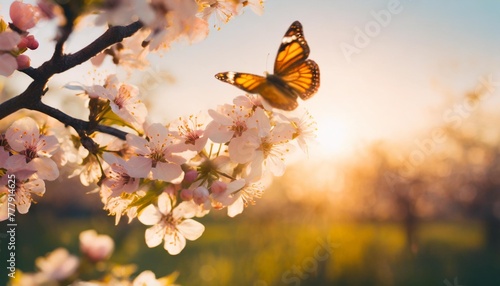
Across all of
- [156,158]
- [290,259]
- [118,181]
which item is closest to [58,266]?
[118,181]

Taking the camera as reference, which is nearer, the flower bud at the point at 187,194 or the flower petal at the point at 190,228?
the flower bud at the point at 187,194

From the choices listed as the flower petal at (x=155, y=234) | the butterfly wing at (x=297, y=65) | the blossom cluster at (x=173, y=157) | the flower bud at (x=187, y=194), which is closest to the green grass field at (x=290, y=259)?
the flower petal at (x=155, y=234)

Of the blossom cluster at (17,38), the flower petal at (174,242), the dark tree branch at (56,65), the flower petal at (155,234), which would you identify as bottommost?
the flower petal at (174,242)

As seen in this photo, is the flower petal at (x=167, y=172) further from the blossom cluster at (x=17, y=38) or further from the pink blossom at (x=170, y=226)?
the blossom cluster at (x=17, y=38)

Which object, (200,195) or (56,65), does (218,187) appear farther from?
(56,65)

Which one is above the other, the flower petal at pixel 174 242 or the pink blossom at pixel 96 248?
the pink blossom at pixel 96 248

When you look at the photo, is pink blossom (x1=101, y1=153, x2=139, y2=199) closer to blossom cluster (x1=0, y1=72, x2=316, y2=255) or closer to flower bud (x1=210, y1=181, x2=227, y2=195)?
blossom cluster (x1=0, y1=72, x2=316, y2=255)

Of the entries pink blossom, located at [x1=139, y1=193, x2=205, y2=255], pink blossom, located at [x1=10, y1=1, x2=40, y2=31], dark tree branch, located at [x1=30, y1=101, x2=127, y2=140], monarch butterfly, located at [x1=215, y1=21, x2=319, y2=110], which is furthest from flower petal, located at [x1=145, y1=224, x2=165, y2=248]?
pink blossom, located at [x1=10, y1=1, x2=40, y2=31]
